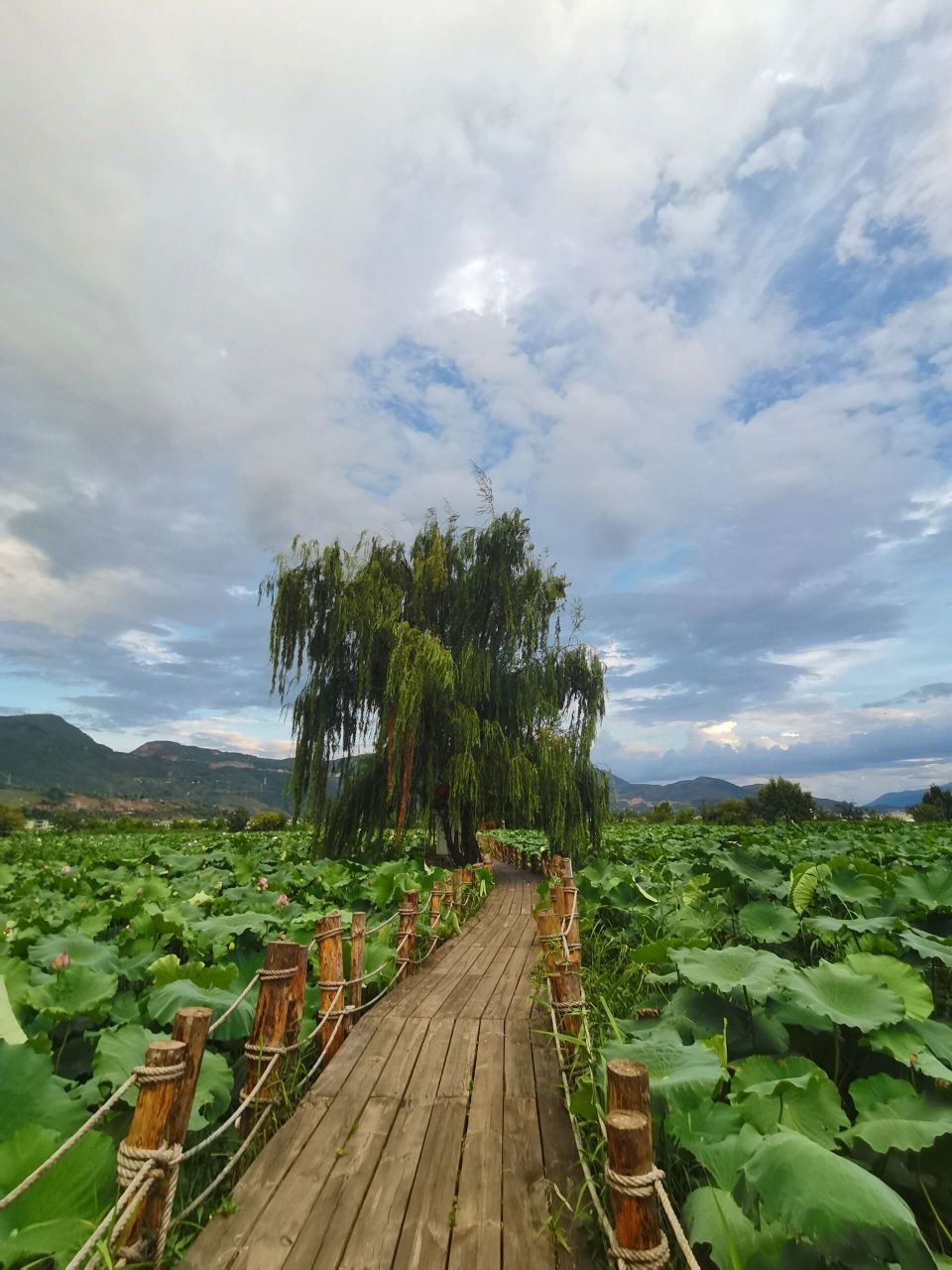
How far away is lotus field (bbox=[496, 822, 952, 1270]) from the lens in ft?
4.28

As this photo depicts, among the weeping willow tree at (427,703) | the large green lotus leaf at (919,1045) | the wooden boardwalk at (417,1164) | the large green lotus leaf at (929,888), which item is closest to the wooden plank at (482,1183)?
the wooden boardwalk at (417,1164)

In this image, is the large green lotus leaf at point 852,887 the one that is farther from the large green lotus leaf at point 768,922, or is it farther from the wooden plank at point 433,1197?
the wooden plank at point 433,1197

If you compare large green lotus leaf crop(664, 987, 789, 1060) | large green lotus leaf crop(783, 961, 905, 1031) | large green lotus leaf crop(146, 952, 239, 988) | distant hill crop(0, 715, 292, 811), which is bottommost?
large green lotus leaf crop(664, 987, 789, 1060)

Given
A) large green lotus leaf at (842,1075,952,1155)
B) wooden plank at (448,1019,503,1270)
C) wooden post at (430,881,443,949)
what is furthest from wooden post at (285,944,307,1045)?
wooden post at (430,881,443,949)

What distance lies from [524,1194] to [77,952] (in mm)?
2262

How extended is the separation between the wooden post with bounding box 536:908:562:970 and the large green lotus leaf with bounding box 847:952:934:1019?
1.35 m

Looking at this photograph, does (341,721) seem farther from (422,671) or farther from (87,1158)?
(87,1158)

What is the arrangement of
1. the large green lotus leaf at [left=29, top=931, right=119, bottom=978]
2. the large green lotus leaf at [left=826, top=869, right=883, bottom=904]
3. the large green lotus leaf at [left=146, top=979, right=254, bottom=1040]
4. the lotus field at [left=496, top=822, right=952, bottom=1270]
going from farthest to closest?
the large green lotus leaf at [left=826, top=869, right=883, bottom=904]
the large green lotus leaf at [left=29, top=931, right=119, bottom=978]
the large green lotus leaf at [left=146, top=979, right=254, bottom=1040]
the lotus field at [left=496, top=822, right=952, bottom=1270]

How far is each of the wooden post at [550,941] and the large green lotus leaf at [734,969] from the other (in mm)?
1000

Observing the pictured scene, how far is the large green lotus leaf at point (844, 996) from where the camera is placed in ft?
7.12

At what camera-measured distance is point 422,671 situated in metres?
10.3

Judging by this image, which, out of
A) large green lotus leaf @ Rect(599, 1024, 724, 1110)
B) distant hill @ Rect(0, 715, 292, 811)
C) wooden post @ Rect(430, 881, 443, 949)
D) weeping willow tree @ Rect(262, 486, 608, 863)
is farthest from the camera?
distant hill @ Rect(0, 715, 292, 811)

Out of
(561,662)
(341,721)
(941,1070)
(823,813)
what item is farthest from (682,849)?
(823,813)

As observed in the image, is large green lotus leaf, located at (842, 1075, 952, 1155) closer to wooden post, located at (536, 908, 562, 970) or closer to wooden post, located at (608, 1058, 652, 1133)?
wooden post, located at (608, 1058, 652, 1133)
